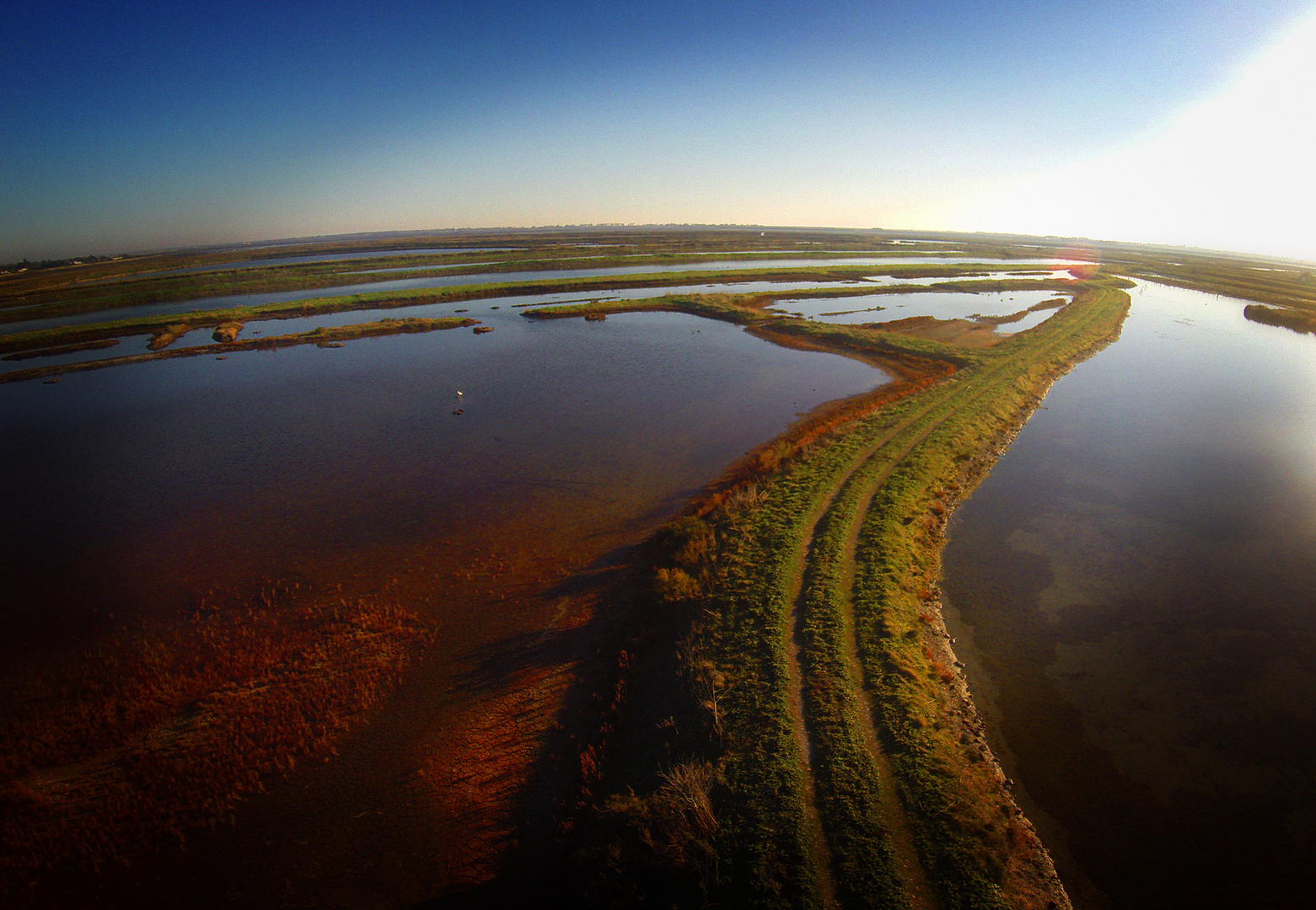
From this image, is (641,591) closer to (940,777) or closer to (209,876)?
(940,777)

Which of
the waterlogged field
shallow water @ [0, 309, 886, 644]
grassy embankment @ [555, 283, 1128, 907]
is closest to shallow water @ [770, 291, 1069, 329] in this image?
shallow water @ [0, 309, 886, 644]

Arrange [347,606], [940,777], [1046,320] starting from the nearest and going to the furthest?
[940,777] < [347,606] < [1046,320]

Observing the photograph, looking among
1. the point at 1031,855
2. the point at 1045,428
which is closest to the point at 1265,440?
the point at 1045,428

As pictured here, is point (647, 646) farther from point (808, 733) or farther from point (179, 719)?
point (179, 719)

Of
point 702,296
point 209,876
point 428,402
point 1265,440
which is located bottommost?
point 209,876

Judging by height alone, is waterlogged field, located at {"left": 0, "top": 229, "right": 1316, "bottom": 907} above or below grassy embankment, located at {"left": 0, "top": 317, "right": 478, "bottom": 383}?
below

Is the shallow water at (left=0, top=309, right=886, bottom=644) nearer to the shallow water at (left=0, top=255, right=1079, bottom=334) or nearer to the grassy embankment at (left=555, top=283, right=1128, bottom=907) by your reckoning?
the grassy embankment at (left=555, top=283, right=1128, bottom=907)

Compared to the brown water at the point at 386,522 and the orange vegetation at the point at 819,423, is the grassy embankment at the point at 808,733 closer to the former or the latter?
the orange vegetation at the point at 819,423

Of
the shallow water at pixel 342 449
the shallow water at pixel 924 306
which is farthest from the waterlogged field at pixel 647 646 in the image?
the shallow water at pixel 924 306
